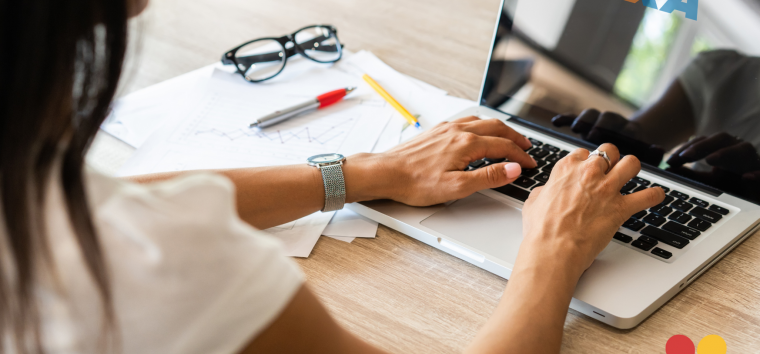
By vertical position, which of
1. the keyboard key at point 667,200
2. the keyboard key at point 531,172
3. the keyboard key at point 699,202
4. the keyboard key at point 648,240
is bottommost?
the keyboard key at point 531,172

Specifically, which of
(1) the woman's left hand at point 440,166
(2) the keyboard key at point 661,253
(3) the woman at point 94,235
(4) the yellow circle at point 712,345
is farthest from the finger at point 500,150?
(3) the woman at point 94,235

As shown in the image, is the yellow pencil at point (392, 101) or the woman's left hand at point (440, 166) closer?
the woman's left hand at point (440, 166)

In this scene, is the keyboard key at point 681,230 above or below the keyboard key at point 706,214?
below

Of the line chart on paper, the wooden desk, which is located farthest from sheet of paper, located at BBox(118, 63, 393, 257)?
the wooden desk

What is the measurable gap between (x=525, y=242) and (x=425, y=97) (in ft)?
1.56

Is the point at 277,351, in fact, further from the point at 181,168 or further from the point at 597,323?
the point at 181,168

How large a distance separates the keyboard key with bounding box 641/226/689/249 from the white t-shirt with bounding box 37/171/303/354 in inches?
20.1

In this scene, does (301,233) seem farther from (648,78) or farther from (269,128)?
(648,78)

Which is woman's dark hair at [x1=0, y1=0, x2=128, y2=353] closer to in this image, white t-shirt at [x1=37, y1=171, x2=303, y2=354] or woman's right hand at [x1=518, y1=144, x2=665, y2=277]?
white t-shirt at [x1=37, y1=171, x2=303, y2=354]

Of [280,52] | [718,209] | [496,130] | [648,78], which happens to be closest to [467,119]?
[496,130]

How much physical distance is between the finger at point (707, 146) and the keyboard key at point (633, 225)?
15cm

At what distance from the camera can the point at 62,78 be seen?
11.3 inches

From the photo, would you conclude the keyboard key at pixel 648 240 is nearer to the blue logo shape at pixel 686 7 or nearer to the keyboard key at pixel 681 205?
the keyboard key at pixel 681 205

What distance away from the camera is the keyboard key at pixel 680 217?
68cm
